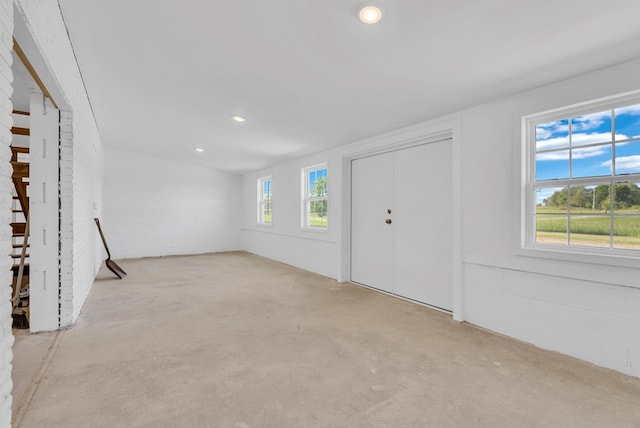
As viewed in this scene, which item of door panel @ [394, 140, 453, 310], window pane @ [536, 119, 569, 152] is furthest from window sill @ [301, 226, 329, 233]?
window pane @ [536, 119, 569, 152]

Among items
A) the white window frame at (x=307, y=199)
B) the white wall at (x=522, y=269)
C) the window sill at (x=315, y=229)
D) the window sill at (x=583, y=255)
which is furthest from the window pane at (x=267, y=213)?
the window sill at (x=583, y=255)

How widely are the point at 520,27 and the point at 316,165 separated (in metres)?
4.00

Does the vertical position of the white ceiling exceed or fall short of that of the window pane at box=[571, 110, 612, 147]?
it exceeds it

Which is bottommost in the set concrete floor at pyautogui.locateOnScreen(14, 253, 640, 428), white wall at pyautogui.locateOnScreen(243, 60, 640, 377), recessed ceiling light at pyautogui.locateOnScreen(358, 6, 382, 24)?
concrete floor at pyautogui.locateOnScreen(14, 253, 640, 428)

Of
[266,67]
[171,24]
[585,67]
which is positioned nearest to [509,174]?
[585,67]

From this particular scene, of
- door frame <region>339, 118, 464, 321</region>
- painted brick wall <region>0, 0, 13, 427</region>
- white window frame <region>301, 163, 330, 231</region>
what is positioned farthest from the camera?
white window frame <region>301, 163, 330, 231</region>

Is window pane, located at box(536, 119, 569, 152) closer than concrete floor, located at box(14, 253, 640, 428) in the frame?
No

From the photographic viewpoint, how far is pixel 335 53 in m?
2.40

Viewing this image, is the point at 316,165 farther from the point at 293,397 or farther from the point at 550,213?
the point at 293,397

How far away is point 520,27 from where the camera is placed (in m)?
1.91

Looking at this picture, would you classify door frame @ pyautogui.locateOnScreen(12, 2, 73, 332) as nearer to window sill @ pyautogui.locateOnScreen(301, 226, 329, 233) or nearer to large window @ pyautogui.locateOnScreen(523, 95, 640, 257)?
window sill @ pyautogui.locateOnScreen(301, 226, 329, 233)

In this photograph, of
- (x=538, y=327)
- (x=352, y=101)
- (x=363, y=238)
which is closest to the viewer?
(x=538, y=327)

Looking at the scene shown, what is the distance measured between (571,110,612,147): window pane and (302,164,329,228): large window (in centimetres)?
339

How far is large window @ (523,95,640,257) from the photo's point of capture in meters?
2.28
